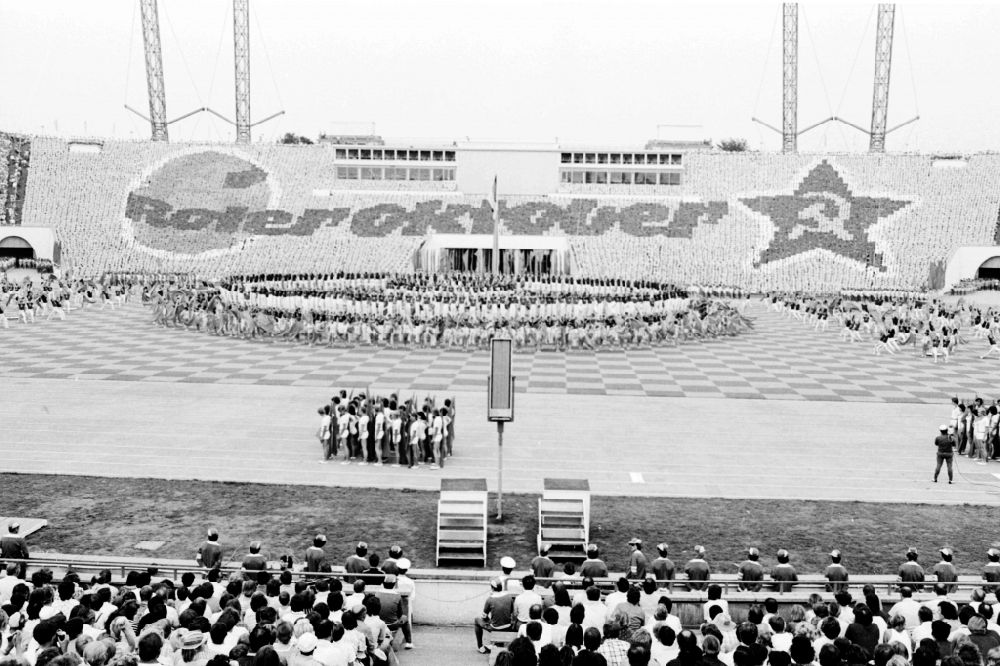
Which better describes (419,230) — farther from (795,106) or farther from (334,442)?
(795,106)

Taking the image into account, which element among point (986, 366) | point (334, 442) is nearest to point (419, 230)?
point (986, 366)

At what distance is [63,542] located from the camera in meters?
11.9

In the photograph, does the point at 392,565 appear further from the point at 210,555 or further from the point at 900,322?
the point at 900,322

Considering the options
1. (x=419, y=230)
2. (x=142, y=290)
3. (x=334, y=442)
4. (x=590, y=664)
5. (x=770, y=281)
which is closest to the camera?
(x=590, y=664)

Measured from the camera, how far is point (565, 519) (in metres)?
11.9

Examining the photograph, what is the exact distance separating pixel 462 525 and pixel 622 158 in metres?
71.9

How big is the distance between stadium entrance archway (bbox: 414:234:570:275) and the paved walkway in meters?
30.5

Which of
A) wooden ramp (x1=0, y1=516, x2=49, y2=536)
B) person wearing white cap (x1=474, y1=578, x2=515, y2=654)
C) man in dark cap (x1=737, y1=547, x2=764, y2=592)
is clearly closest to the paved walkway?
wooden ramp (x1=0, y1=516, x2=49, y2=536)

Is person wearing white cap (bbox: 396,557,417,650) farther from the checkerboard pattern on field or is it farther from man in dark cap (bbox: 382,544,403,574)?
the checkerboard pattern on field

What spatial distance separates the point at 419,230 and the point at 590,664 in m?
61.6

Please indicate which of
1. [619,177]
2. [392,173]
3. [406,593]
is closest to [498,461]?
[406,593]

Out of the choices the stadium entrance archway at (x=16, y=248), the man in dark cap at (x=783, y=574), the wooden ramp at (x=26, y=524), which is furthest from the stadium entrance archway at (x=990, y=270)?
the stadium entrance archway at (x=16, y=248)

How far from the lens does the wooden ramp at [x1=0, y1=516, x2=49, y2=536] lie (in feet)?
39.5

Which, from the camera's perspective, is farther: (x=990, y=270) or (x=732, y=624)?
(x=990, y=270)
